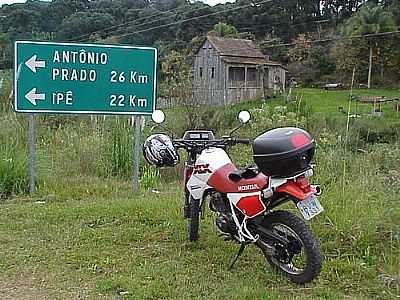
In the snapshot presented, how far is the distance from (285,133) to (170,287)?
1234 mm

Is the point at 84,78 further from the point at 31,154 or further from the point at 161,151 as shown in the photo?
the point at 161,151

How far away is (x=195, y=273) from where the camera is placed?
14.9 feet

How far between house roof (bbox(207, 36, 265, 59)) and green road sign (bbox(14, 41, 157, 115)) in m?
23.3

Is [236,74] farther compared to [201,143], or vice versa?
[236,74]

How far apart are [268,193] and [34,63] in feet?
12.9

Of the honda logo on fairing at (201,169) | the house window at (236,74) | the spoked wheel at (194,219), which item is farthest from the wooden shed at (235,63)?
the honda logo on fairing at (201,169)

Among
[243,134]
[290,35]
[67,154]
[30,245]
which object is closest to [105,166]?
[67,154]

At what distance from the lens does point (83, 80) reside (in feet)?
24.1

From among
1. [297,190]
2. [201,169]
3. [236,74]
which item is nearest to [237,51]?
[236,74]

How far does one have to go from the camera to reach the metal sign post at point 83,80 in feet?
23.6

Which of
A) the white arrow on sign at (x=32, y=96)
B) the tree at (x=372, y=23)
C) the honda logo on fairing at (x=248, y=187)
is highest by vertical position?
the tree at (x=372, y=23)

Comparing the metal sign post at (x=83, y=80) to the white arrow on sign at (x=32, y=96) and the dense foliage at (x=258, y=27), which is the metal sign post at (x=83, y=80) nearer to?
the white arrow on sign at (x=32, y=96)

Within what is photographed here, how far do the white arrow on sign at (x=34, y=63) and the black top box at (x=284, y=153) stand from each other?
382cm

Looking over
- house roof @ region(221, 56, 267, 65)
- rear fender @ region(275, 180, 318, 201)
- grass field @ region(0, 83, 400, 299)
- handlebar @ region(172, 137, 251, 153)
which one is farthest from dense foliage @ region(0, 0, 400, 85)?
rear fender @ region(275, 180, 318, 201)
